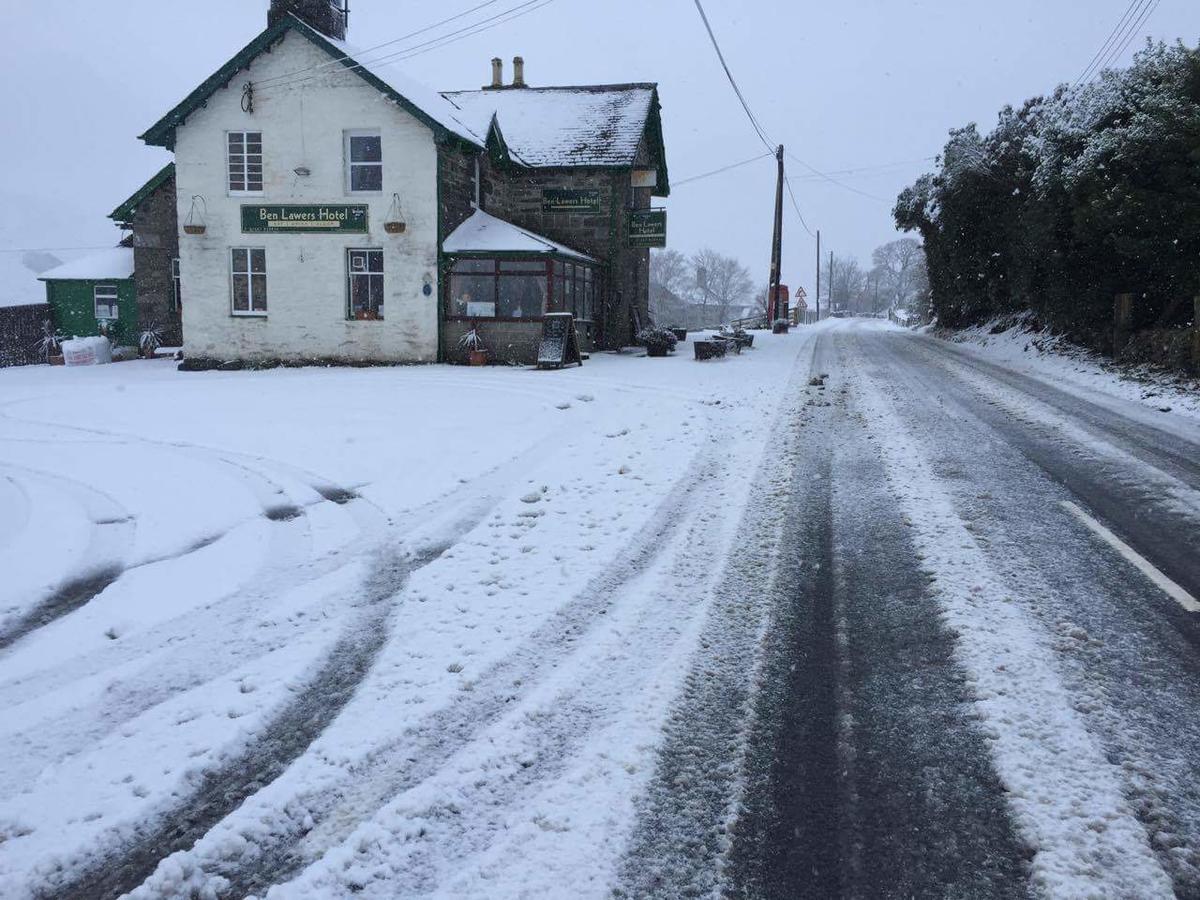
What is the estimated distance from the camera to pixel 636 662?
3889 millimetres

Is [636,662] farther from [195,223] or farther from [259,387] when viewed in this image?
[195,223]

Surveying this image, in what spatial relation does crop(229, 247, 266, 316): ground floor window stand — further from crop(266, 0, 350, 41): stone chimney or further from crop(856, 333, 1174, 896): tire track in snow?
crop(856, 333, 1174, 896): tire track in snow

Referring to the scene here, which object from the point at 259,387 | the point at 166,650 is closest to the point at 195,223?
the point at 259,387

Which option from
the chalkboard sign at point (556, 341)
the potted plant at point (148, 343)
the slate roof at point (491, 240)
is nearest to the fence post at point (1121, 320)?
the chalkboard sign at point (556, 341)

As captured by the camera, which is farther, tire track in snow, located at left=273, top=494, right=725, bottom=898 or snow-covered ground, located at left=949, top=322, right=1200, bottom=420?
snow-covered ground, located at left=949, top=322, right=1200, bottom=420

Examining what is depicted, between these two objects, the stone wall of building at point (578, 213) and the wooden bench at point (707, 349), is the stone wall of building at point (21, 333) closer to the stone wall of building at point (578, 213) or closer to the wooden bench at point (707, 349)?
the stone wall of building at point (578, 213)

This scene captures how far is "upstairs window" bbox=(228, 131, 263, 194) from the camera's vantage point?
2077cm

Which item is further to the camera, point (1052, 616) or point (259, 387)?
point (259, 387)

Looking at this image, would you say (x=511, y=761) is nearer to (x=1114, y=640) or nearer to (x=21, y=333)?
(x=1114, y=640)

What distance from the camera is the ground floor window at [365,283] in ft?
68.2

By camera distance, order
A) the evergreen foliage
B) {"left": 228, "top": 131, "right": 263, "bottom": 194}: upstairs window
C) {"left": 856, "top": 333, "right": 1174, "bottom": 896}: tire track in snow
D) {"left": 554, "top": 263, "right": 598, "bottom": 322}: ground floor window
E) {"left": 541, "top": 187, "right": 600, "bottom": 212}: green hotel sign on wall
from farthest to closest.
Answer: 1. {"left": 541, "top": 187, "right": 600, "bottom": 212}: green hotel sign on wall
2. {"left": 554, "top": 263, "right": 598, "bottom": 322}: ground floor window
3. {"left": 228, "top": 131, "right": 263, "bottom": 194}: upstairs window
4. the evergreen foliage
5. {"left": 856, "top": 333, "right": 1174, "bottom": 896}: tire track in snow

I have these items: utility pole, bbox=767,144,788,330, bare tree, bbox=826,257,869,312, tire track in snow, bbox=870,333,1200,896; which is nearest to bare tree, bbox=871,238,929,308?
bare tree, bbox=826,257,869,312

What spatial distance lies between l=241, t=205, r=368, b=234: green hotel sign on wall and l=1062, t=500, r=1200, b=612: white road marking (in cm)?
1816

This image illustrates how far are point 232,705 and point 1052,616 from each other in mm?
4185
